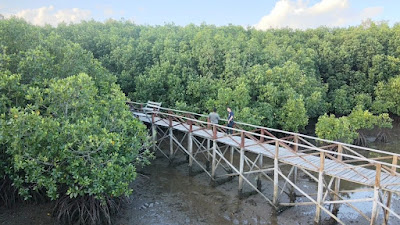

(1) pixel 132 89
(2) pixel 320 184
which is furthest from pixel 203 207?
(1) pixel 132 89

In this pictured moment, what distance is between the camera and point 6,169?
31.7ft

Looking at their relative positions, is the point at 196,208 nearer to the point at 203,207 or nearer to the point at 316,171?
the point at 203,207

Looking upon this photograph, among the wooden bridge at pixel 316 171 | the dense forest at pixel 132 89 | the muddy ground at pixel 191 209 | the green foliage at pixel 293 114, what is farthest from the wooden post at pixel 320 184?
the green foliage at pixel 293 114

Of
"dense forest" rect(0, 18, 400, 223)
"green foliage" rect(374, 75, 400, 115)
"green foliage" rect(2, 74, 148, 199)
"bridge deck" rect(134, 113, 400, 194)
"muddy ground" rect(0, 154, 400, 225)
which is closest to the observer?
"green foliage" rect(2, 74, 148, 199)

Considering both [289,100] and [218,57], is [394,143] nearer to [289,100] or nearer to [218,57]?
[289,100]

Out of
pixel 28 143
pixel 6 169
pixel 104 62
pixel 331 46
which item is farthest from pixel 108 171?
pixel 331 46

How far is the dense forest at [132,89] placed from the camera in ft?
29.7

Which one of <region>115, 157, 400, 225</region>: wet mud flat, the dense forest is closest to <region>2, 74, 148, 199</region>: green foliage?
the dense forest

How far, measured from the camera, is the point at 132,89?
2275cm

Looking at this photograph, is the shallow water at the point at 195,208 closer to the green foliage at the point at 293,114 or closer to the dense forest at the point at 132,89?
the dense forest at the point at 132,89

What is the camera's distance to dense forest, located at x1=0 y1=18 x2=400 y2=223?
9062 millimetres

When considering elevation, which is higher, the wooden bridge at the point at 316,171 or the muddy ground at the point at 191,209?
the wooden bridge at the point at 316,171

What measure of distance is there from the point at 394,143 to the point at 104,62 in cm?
2220

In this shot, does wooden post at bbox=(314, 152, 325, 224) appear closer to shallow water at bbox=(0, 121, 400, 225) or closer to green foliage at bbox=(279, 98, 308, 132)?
shallow water at bbox=(0, 121, 400, 225)
